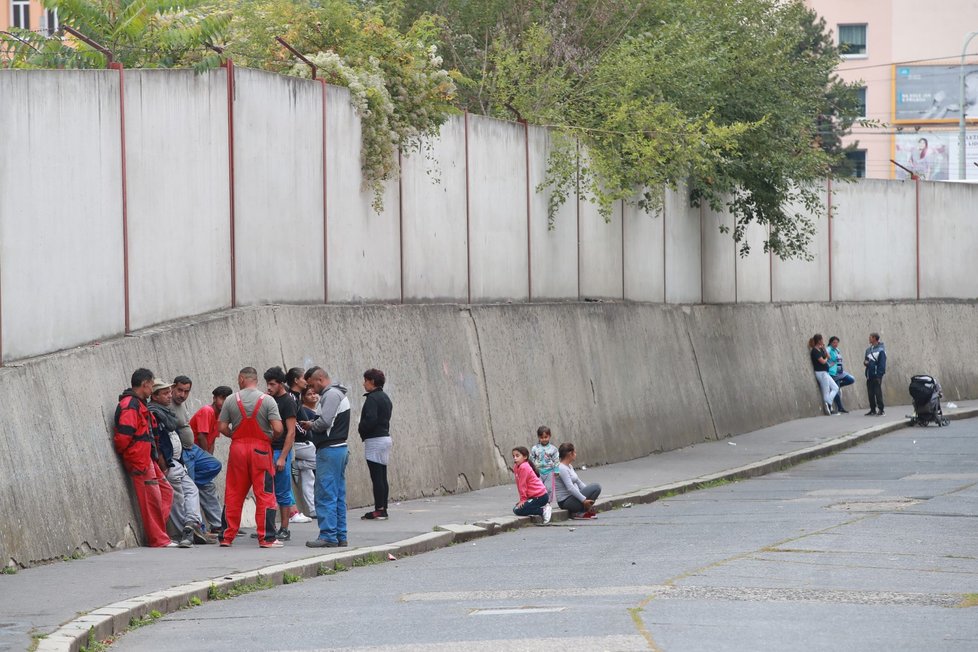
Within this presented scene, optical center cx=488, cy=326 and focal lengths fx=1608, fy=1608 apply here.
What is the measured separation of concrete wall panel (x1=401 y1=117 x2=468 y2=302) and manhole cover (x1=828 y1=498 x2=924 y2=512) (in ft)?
21.3

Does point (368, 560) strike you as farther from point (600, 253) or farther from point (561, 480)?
point (600, 253)

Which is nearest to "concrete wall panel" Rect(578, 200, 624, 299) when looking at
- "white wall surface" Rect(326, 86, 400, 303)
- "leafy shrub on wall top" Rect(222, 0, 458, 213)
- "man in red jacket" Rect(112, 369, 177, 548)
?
"leafy shrub on wall top" Rect(222, 0, 458, 213)

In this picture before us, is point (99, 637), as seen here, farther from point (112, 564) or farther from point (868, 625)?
point (868, 625)

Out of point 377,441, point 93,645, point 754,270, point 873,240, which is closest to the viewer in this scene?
point 93,645

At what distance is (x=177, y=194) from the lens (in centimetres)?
1645

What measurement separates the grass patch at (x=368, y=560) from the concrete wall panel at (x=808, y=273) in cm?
2086

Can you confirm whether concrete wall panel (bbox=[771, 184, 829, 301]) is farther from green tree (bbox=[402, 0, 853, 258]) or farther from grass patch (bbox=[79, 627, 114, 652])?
grass patch (bbox=[79, 627, 114, 652])

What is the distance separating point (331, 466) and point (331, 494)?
1.01 feet

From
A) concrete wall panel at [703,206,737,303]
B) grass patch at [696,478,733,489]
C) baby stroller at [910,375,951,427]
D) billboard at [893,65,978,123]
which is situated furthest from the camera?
billboard at [893,65,978,123]

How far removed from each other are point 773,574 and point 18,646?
18.4ft

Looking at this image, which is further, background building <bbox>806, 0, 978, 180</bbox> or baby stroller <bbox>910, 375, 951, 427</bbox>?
background building <bbox>806, 0, 978, 180</bbox>

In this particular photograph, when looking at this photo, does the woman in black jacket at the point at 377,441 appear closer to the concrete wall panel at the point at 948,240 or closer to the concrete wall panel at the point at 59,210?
the concrete wall panel at the point at 59,210

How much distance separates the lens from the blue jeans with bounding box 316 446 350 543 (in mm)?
14281

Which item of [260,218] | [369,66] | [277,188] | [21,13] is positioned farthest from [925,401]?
[21,13]
